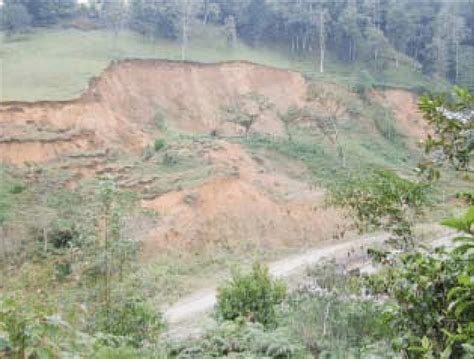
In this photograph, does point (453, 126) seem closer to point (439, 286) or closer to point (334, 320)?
point (439, 286)

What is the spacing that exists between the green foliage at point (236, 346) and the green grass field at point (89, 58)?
29250 mm

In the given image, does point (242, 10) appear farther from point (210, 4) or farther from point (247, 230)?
point (247, 230)

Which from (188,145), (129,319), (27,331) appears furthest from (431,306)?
(188,145)

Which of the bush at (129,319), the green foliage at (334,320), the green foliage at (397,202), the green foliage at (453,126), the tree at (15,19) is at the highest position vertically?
the tree at (15,19)

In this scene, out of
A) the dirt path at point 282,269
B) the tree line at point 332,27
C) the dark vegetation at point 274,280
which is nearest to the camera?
the dark vegetation at point 274,280

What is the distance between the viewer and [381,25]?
68.0 meters

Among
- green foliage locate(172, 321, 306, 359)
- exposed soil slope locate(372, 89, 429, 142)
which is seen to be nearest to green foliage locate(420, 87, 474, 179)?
green foliage locate(172, 321, 306, 359)

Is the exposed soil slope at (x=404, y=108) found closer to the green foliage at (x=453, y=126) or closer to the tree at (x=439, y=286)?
the green foliage at (x=453, y=126)

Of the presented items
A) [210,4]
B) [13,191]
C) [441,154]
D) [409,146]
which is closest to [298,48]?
[210,4]

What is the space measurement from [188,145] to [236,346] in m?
26.7

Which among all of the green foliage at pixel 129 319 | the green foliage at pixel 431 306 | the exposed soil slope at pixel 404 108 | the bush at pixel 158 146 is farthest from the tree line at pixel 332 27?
the green foliage at pixel 431 306

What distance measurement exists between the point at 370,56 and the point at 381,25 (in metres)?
7.97

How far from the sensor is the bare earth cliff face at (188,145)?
29.1 metres

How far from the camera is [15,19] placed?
51781mm
